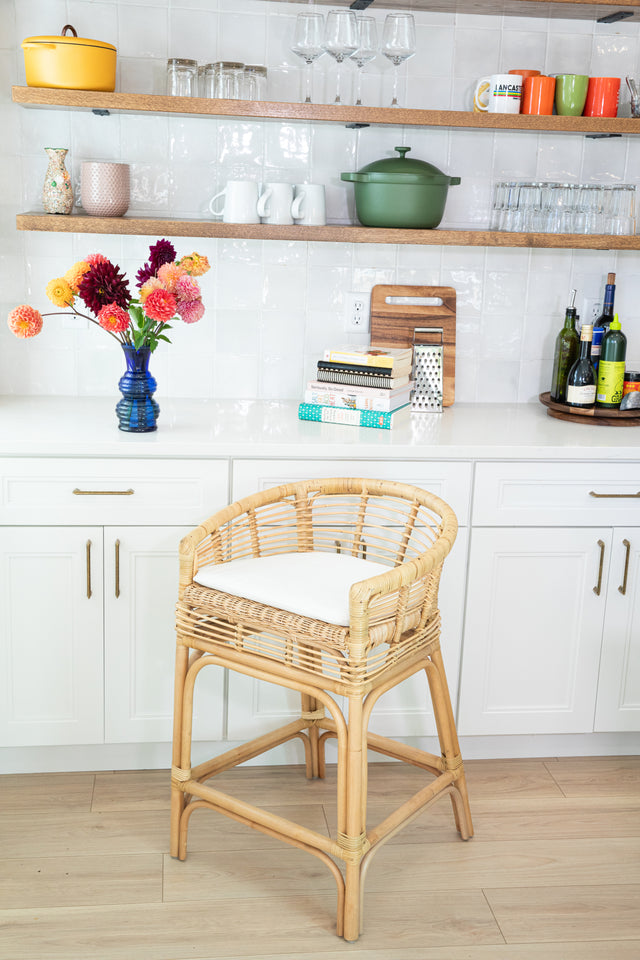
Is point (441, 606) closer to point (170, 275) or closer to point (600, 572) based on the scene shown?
point (600, 572)

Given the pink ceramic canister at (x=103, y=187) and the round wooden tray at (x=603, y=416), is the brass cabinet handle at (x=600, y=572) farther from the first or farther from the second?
the pink ceramic canister at (x=103, y=187)

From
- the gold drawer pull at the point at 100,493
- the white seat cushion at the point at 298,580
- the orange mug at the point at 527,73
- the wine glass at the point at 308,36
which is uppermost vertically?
the wine glass at the point at 308,36

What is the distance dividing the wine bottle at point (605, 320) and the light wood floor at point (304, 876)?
3.92 ft

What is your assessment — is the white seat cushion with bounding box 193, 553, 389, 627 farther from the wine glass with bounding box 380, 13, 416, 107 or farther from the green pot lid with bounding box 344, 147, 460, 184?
the wine glass with bounding box 380, 13, 416, 107

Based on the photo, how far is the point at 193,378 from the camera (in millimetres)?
2910

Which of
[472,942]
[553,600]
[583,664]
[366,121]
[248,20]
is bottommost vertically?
[472,942]

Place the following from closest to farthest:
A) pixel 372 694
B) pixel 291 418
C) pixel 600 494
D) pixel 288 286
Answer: pixel 372 694 → pixel 600 494 → pixel 291 418 → pixel 288 286

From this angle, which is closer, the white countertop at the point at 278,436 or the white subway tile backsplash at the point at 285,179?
the white countertop at the point at 278,436


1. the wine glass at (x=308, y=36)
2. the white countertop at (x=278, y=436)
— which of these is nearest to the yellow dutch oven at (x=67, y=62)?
the wine glass at (x=308, y=36)

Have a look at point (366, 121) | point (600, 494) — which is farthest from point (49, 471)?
point (600, 494)

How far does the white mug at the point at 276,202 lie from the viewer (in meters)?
2.65

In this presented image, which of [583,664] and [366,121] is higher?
[366,121]

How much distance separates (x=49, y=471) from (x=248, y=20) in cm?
139

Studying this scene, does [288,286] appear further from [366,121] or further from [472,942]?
[472,942]
